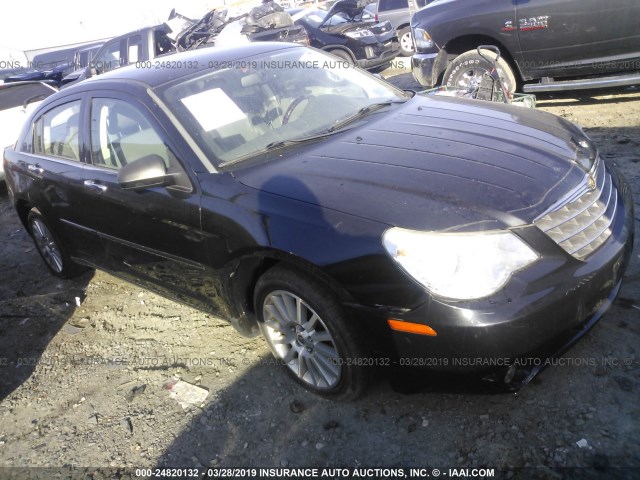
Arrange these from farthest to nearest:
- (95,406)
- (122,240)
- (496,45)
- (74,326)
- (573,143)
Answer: (496,45)
(74,326)
(122,240)
(95,406)
(573,143)

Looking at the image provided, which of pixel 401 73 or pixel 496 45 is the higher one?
pixel 496 45

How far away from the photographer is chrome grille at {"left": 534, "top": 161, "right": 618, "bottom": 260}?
2.18 m

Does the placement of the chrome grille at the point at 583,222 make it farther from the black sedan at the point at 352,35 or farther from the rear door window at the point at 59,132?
the black sedan at the point at 352,35

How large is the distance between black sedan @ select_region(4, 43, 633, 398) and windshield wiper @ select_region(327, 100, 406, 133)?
0.02m

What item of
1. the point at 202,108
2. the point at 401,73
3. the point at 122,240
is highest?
the point at 202,108

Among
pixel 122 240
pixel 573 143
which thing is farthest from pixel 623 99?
pixel 122 240

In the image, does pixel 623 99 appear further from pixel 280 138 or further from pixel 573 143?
pixel 280 138

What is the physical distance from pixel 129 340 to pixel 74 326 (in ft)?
2.10

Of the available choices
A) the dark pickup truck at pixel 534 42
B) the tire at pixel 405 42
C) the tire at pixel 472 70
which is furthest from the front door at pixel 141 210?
the tire at pixel 405 42

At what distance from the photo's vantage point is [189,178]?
8.95ft

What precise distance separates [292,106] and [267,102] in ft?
0.52

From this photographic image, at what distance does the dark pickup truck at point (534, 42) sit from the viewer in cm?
554

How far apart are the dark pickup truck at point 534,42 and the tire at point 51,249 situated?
176 inches

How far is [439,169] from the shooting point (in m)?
2.40
